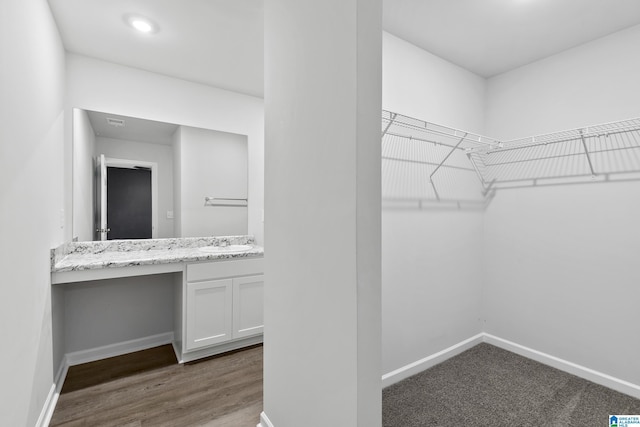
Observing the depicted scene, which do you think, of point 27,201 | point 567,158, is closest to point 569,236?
point 567,158

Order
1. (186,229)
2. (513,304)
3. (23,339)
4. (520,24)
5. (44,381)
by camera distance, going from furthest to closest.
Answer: (186,229)
(513,304)
(520,24)
(44,381)
(23,339)

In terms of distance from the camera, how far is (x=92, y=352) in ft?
8.12

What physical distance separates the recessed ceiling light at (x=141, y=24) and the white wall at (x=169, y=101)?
67 cm

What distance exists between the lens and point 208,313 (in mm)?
2469

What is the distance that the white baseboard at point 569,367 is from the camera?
2.00 metres

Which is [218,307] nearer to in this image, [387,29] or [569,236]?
[387,29]

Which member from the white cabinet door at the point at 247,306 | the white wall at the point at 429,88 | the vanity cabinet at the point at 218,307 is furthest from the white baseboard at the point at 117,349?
the white wall at the point at 429,88

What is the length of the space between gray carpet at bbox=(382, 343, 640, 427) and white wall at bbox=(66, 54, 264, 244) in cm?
201

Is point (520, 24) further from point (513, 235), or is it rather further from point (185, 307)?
point (185, 307)

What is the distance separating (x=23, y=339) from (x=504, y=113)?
11.6 feet

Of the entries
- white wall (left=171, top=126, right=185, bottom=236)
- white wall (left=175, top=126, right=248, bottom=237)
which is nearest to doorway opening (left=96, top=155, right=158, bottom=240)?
white wall (left=171, top=126, right=185, bottom=236)

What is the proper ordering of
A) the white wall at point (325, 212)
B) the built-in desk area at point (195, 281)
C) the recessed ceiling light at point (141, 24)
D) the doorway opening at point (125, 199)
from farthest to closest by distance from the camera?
the doorway opening at point (125, 199) < the built-in desk area at point (195, 281) < the recessed ceiling light at point (141, 24) < the white wall at point (325, 212)

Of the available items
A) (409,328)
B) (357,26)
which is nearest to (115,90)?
(357,26)

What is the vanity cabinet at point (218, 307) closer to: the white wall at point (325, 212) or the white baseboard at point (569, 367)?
the white wall at point (325, 212)
